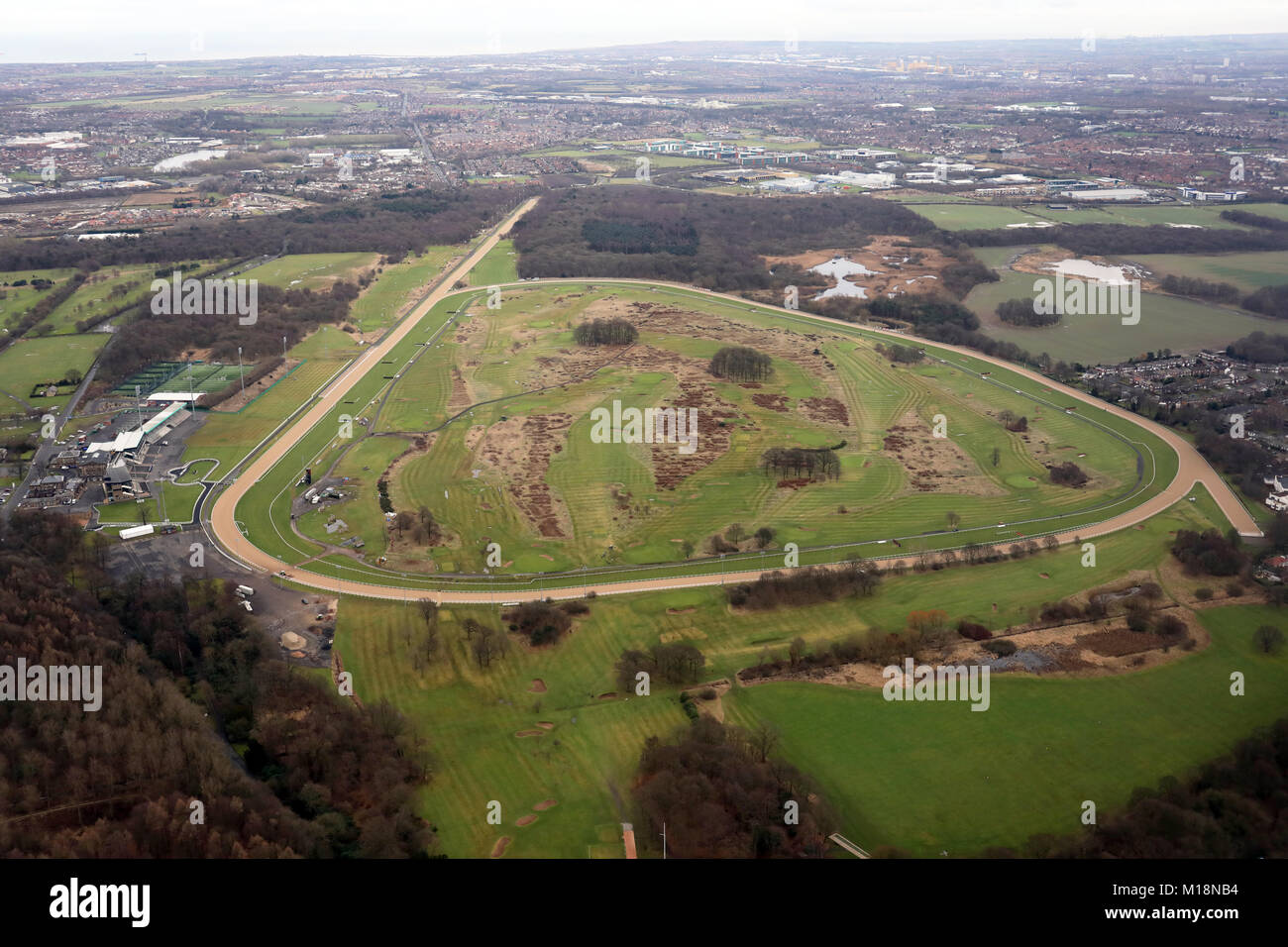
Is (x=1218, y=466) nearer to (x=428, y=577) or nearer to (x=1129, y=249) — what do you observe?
(x=428, y=577)

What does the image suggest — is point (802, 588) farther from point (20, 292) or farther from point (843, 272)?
point (20, 292)

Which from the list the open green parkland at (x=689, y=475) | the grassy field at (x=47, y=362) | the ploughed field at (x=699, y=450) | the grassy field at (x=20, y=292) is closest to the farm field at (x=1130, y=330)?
the open green parkland at (x=689, y=475)

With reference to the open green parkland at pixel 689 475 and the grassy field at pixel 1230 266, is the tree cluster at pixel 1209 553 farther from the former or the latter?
the grassy field at pixel 1230 266

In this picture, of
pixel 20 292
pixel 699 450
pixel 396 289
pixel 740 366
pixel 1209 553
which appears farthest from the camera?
pixel 396 289

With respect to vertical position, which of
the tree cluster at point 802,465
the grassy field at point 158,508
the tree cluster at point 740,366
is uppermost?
the tree cluster at point 740,366

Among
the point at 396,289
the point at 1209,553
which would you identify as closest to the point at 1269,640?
the point at 1209,553

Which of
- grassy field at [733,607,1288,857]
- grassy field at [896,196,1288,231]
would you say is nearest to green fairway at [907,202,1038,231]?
grassy field at [896,196,1288,231]
